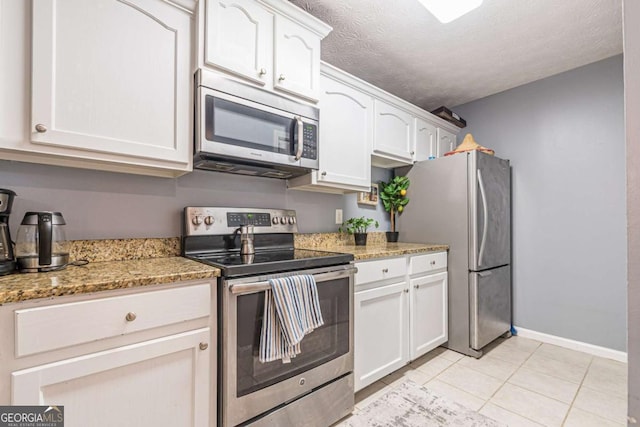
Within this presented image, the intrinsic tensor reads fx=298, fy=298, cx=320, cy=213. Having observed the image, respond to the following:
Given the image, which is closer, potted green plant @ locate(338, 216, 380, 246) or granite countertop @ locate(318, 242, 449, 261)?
granite countertop @ locate(318, 242, 449, 261)

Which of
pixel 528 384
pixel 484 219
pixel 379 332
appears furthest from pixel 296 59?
pixel 528 384

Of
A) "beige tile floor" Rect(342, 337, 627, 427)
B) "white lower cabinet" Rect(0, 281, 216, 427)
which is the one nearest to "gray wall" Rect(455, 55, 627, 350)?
"beige tile floor" Rect(342, 337, 627, 427)

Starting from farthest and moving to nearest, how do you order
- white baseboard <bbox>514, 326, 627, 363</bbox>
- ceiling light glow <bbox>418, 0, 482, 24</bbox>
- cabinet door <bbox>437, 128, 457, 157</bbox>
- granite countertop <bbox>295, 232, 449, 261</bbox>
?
cabinet door <bbox>437, 128, 457, 157</bbox> < white baseboard <bbox>514, 326, 627, 363</bbox> < granite countertop <bbox>295, 232, 449, 261</bbox> < ceiling light glow <bbox>418, 0, 482, 24</bbox>

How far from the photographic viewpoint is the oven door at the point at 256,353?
1.19m

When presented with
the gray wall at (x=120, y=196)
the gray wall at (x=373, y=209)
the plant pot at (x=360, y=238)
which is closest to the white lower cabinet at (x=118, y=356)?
the gray wall at (x=120, y=196)

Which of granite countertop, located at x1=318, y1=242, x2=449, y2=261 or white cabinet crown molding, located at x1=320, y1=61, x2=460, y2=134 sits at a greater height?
white cabinet crown molding, located at x1=320, y1=61, x2=460, y2=134

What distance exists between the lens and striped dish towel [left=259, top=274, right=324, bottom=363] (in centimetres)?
126

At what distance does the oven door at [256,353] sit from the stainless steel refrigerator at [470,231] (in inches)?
49.8

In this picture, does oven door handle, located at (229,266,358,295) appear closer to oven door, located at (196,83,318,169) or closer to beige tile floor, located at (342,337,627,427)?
oven door, located at (196,83,318,169)

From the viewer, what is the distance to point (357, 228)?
247 cm

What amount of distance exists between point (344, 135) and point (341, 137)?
37 mm

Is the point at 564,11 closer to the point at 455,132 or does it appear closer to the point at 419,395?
the point at 455,132

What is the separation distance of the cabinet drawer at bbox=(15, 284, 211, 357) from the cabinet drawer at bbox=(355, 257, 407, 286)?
2.97 ft

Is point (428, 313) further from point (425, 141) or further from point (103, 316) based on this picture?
point (103, 316)
